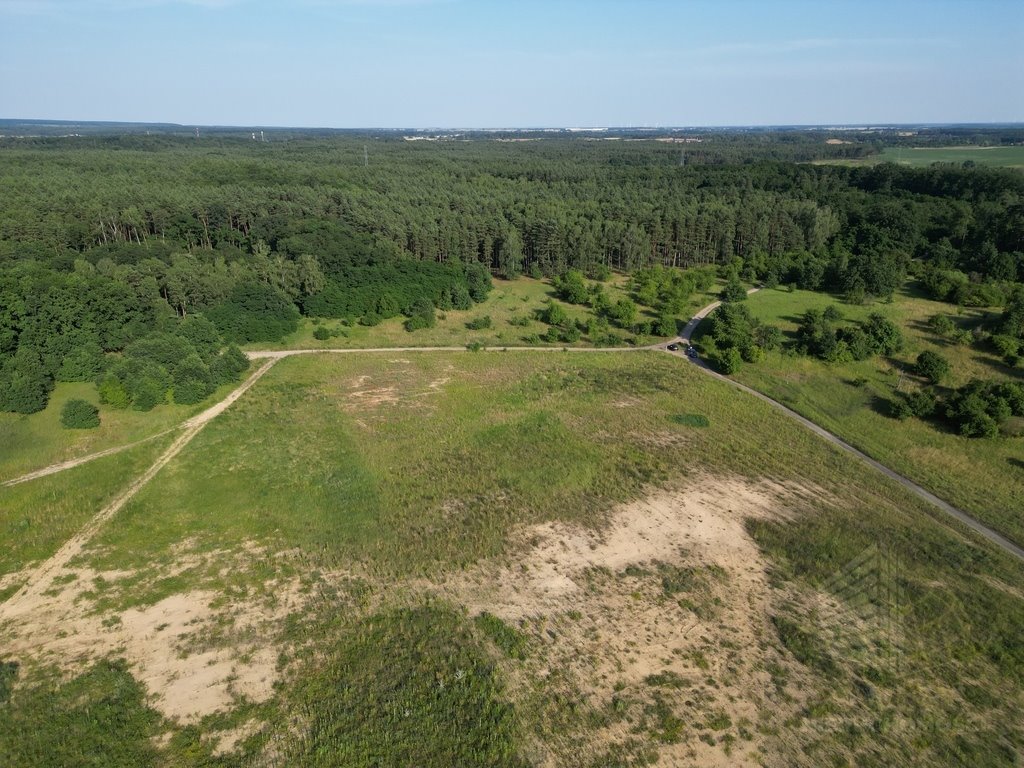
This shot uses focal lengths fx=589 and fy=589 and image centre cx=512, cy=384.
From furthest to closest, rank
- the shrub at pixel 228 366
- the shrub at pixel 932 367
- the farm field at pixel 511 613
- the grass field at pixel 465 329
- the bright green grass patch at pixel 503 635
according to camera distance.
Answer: the grass field at pixel 465 329, the shrub at pixel 228 366, the shrub at pixel 932 367, the bright green grass patch at pixel 503 635, the farm field at pixel 511 613

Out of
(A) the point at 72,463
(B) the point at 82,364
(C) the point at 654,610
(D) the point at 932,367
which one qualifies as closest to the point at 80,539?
(A) the point at 72,463

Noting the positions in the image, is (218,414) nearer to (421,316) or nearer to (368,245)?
(421,316)

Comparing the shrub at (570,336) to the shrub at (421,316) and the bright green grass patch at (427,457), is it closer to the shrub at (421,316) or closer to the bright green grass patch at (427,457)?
the bright green grass patch at (427,457)

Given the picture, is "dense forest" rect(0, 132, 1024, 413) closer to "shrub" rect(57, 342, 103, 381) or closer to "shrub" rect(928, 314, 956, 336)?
"shrub" rect(57, 342, 103, 381)

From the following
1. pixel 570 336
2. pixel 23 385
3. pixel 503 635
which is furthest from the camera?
pixel 570 336

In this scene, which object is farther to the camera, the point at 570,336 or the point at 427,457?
the point at 570,336

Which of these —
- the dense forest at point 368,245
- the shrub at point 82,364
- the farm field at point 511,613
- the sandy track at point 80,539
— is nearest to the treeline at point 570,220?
the dense forest at point 368,245
